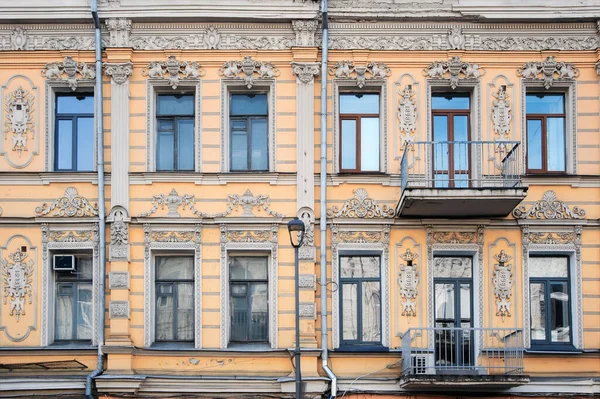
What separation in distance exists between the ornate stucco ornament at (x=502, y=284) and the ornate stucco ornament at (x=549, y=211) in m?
0.90

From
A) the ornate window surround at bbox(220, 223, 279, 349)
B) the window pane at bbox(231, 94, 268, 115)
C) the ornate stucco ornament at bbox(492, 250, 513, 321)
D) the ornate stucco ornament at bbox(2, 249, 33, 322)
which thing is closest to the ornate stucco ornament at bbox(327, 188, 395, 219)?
the ornate window surround at bbox(220, 223, 279, 349)

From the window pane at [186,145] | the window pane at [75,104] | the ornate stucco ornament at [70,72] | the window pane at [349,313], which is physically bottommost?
the window pane at [349,313]

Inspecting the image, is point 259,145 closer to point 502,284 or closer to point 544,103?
point 502,284

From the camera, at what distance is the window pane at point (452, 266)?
17.4 meters

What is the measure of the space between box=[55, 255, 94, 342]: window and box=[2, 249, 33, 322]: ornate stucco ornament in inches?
22.9

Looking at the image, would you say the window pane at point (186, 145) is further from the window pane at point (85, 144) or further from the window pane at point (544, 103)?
the window pane at point (544, 103)

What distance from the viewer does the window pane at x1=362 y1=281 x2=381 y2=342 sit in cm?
1720

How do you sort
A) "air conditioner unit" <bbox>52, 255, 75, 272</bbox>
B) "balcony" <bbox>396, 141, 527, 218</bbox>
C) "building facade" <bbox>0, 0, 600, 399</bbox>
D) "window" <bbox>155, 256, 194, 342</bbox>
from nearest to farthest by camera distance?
1. "balcony" <bbox>396, 141, 527, 218</bbox>
2. "building facade" <bbox>0, 0, 600, 399</bbox>
3. "air conditioner unit" <bbox>52, 255, 75, 272</bbox>
4. "window" <bbox>155, 256, 194, 342</bbox>

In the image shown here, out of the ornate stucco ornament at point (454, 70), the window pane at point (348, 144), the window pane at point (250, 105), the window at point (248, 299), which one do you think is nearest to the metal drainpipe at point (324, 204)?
the window pane at point (348, 144)

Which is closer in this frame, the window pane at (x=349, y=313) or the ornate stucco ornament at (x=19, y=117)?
the window pane at (x=349, y=313)

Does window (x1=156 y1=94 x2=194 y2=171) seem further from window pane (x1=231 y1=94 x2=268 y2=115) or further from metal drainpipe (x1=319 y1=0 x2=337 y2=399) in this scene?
metal drainpipe (x1=319 y1=0 x2=337 y2=399)

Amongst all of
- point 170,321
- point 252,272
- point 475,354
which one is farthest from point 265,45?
point 475,354

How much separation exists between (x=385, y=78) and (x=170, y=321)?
653cm

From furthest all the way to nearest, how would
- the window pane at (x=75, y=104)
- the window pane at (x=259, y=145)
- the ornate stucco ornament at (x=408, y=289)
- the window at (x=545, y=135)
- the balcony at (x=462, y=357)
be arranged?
the window pane at (x=75, y=104) < the window at (x=545, y=135) < the window pane at (x=259, y=145) < the ornate stucco ornament at (x=408, y=289) < the balcony at (x=462, y=357)
